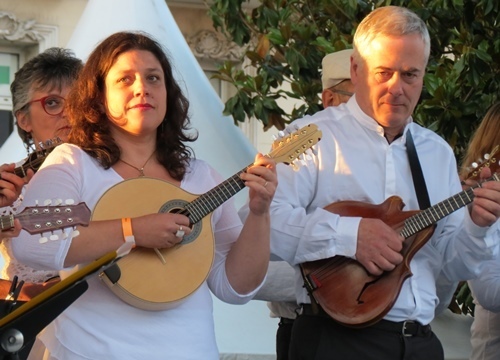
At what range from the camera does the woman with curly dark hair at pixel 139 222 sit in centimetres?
323

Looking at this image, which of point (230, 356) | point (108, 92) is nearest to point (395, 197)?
point (108, 92)

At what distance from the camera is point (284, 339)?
459 centimetres

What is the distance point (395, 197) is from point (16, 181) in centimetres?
119

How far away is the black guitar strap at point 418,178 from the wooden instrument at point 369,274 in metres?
→ 0.11

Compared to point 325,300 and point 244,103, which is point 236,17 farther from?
point 325,300

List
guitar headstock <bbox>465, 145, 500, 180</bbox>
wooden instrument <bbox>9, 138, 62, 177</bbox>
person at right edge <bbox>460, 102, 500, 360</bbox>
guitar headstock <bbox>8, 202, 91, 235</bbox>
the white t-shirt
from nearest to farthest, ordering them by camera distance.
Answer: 1. guitar headstock <bbox>8, 202, 91, 235</bbox>
2. the white t-shirt
3. wooden instrument <bbox>9, 138, 62, 177</bbox>
4. guitar headstock <bbox>465, 145, 500, 180</bbox>
5. person at right edge <bbox>460, 102, 500, 360</bbox>

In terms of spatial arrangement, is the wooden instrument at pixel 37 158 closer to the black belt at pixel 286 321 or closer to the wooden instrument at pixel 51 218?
the wooden instrument at pixel 51 218

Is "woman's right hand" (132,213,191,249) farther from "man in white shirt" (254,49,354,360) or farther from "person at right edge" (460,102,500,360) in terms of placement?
"person at right edge" (460,102,500,360)

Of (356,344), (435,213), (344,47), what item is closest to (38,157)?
(356,344)

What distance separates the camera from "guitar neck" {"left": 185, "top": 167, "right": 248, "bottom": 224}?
338 centimetres

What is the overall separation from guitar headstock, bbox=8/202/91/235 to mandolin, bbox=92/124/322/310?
30 centimetres

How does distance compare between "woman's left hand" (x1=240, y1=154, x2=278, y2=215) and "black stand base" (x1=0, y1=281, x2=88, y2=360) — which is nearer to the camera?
"black stand base" (x1=0, y1=281, x2=88, y2=360)

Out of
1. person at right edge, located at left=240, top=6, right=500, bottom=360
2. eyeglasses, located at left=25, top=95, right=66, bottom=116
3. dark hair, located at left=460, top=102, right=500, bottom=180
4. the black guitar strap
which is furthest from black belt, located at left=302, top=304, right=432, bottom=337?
eyeglasses, located at left=25, top=95, right=66, bottom=116

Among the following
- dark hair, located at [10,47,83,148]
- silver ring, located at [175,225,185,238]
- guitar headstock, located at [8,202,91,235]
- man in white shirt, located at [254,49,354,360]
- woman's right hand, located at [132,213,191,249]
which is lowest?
man in white shirt, located at [254,49,354,360]
